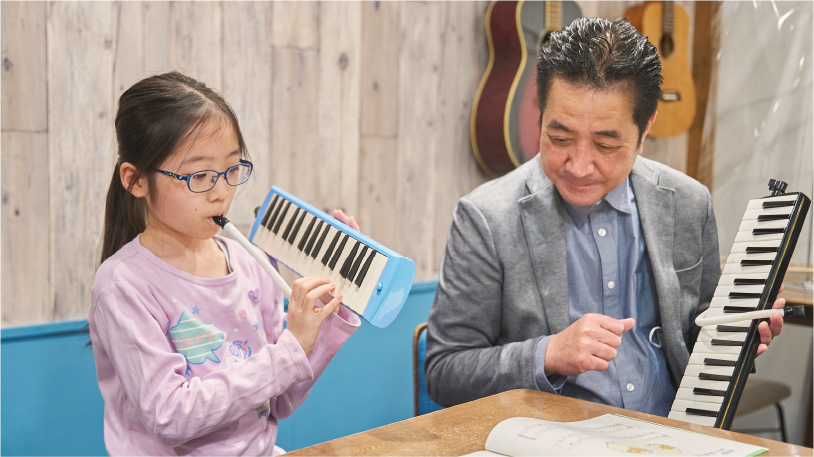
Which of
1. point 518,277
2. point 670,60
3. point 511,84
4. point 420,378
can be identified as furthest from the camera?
point 670,60

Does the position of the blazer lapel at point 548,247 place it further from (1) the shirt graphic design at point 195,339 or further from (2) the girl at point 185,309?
(1) the shirt graphic design at point 195,339

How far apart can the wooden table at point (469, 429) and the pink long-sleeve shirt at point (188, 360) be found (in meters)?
0.27

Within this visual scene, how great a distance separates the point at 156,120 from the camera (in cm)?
141

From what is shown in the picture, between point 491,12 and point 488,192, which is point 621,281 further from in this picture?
point 491,12

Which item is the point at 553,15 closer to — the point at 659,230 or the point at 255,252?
the point at 659,230

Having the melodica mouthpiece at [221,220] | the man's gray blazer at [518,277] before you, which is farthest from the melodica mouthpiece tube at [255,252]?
the man's gray blazer at [518,277]

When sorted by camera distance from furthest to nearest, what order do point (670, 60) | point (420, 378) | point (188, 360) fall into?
point (670, 60) < point (420, 378) < point (188, 360)

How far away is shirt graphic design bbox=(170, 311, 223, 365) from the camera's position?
1.38 meters

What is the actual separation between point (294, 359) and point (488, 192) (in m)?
0.57

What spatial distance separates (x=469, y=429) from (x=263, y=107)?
5.02ft

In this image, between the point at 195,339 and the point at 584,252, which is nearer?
the point at 195,339

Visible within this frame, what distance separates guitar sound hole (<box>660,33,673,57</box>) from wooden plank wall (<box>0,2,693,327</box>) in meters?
0.23

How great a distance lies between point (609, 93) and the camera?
1443 millimetres

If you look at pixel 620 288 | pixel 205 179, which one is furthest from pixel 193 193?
pixel 620 288
